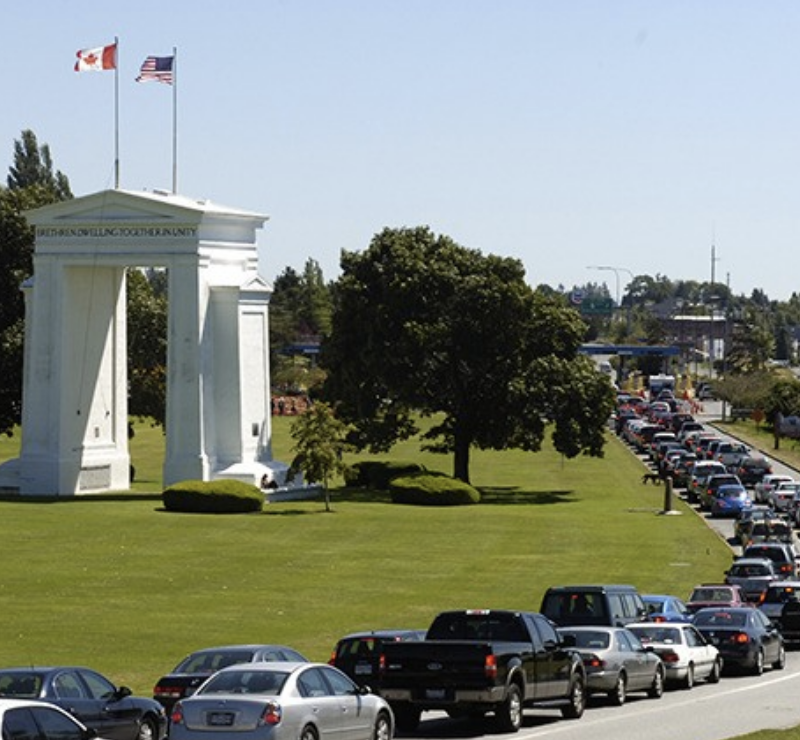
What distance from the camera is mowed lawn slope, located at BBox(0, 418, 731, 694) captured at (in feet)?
144

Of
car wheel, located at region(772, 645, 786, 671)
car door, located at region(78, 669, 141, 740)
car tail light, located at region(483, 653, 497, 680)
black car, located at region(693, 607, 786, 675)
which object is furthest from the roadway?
car door, located at region(78, 669, 141, 740)

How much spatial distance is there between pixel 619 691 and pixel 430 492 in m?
47.8

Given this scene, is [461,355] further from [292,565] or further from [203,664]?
[203,664]

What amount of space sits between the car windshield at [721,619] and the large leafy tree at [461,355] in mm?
46917

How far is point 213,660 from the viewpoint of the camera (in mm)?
29312

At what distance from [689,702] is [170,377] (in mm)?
49768

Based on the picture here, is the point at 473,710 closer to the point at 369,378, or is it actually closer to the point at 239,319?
the point at 239,319

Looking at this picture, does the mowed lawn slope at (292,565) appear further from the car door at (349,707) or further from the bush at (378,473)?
the car door at (349,707)

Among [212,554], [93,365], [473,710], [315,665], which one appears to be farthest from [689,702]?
[93,365]

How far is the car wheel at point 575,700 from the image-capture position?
31859 mm

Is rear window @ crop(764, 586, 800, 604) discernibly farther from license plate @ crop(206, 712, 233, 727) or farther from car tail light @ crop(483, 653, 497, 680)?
license plate @ crop(206, 712, 233, 727)

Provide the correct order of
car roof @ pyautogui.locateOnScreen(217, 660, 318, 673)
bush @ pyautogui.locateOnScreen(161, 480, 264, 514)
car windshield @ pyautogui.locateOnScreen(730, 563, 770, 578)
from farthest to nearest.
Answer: bush @ pyautogui.locateOnScreen(161, 480, 264, 514) → car windshield @ pyautogui.locateOnScreen(730, 563, 770, 578) → car roof @ pyautogui.locateOnScreen(217, 660, 318, 673)

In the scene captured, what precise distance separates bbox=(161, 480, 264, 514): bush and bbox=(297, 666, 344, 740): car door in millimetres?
50235

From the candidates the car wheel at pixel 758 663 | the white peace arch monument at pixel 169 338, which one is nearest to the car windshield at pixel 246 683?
the car wheel at pixel 758 663
